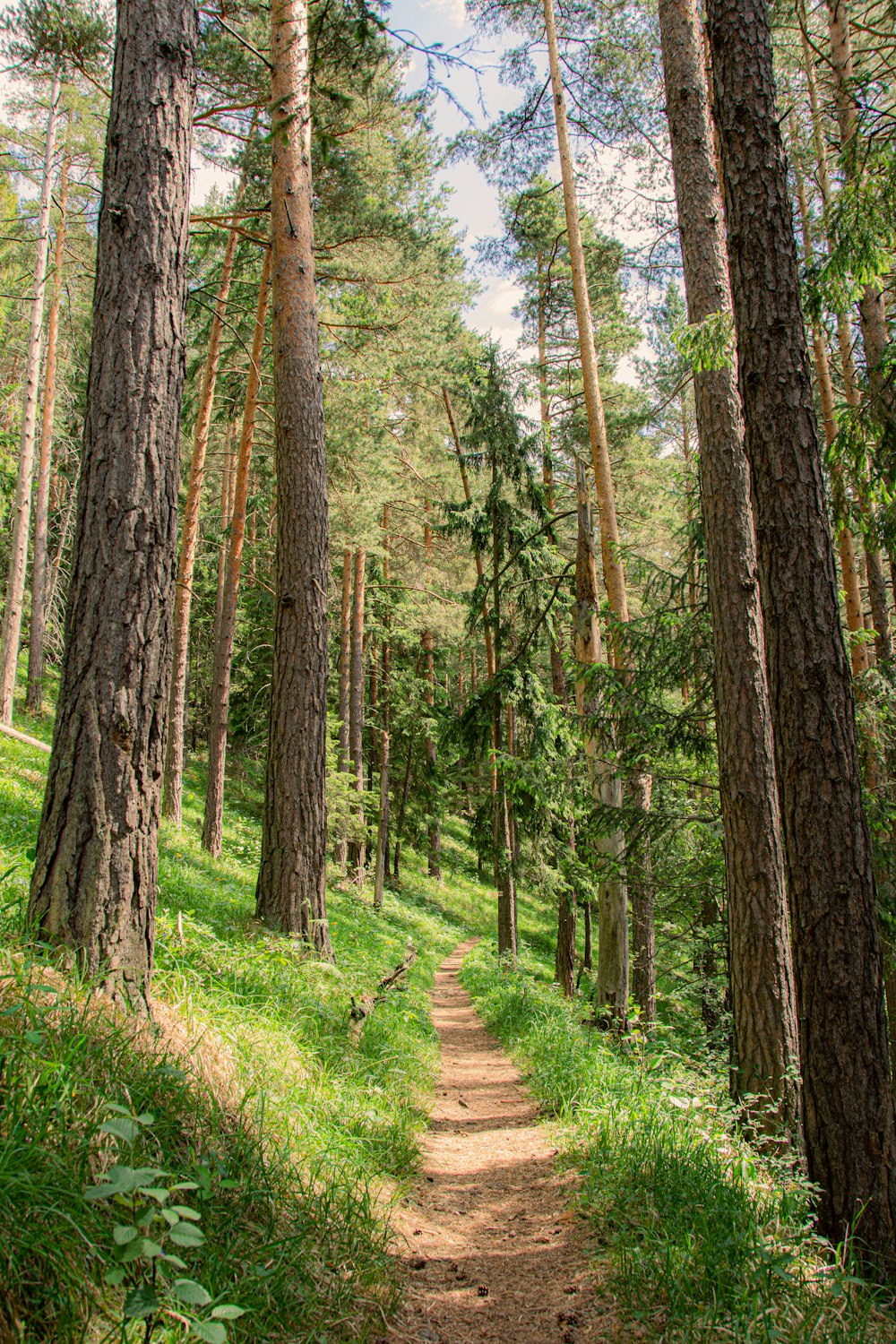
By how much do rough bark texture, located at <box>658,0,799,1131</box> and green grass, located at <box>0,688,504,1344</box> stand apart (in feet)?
7.74

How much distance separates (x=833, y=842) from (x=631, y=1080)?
7.89ft

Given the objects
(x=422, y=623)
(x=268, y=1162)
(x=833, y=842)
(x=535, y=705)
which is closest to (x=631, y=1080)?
(x=833, y=842)

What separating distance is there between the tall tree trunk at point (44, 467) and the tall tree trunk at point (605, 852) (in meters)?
12.0

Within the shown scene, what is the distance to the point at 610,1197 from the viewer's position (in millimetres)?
3324

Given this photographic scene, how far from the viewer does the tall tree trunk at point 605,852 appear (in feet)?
23.9

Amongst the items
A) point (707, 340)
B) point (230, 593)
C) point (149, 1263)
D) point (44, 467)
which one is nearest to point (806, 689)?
point (707, 340)

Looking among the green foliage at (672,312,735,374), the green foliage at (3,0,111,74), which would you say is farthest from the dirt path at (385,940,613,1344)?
the green foliage at (3,0,111,74)

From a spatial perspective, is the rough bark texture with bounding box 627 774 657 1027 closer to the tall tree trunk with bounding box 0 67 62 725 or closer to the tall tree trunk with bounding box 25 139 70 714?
the tall tree trunk with bounding box 0 67 62 725

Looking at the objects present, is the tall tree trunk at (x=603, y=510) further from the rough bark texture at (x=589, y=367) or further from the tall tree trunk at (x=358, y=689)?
the tall tree trunk at (x=358, y=689)

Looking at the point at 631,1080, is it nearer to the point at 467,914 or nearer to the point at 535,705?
the point at 535,705

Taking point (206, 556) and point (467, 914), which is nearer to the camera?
point (206, 556)

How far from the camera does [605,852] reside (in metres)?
7.51

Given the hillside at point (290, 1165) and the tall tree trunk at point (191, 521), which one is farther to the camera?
the tall tree trunk at point (191, 521)

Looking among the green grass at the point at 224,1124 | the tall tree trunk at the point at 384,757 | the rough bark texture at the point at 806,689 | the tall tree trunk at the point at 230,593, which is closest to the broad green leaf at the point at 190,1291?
the green grass at the point at 224,1124
